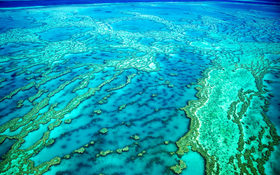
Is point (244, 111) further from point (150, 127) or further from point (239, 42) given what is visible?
point (239, 42)

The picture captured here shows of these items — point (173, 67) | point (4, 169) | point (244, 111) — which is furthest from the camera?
point (173, 67)

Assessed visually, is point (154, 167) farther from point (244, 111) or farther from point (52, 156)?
point (244, 111)

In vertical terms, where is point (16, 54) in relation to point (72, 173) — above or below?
→ above

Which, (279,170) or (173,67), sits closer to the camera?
(279,170)

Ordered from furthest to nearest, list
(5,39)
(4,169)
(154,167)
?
(5,39) < (154,167) < (4,169)

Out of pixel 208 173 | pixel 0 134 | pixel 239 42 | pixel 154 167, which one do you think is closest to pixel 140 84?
pixel 154 167

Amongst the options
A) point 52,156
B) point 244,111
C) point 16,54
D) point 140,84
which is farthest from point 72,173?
point 16,54

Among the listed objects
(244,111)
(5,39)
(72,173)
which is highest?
(5,39)
